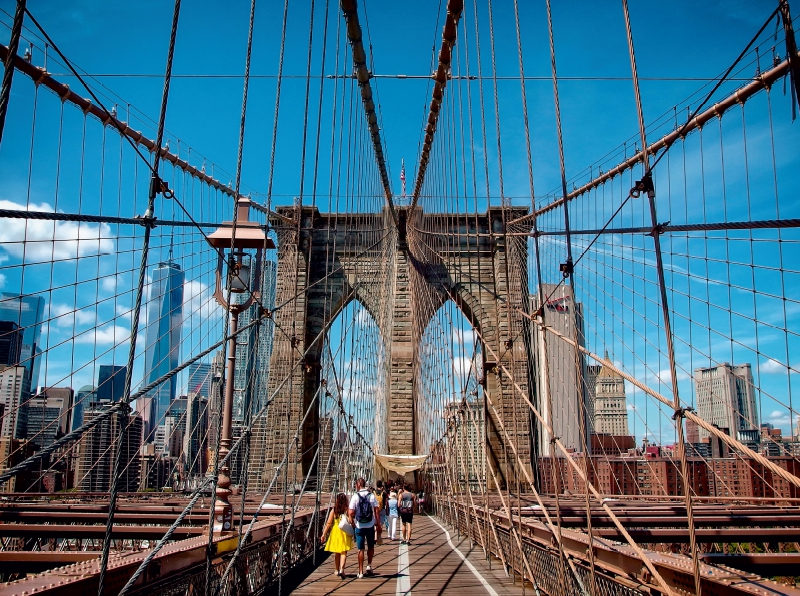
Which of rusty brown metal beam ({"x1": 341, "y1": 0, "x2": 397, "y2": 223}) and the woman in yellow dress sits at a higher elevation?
rusty brown metal beam ({"x1": 341, "y1": 0, "x2": 397, "y2": 223})

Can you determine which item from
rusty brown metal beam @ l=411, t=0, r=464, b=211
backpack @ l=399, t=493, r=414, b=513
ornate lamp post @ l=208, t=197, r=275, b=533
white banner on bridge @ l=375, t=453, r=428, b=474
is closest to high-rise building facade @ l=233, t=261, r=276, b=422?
ornate lamp post @ l=208, t=197, r=275, b=533

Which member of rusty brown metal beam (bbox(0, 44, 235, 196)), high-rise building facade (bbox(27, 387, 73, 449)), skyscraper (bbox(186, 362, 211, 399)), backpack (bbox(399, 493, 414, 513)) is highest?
rusty brown metal beam (bbox(0, 44, 235, 196))

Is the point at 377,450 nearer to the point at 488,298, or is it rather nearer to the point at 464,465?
the point at 488,298

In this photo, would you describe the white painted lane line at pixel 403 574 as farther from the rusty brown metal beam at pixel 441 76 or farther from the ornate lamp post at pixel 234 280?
the rusty brown metal beam at pixel 441 76

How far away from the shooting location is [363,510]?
19.1ft

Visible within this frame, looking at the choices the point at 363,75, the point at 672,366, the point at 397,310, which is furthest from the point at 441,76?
the point at 397,310

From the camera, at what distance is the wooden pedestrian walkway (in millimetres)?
4766

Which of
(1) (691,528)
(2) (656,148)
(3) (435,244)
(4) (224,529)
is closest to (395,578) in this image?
(4) (224,529)

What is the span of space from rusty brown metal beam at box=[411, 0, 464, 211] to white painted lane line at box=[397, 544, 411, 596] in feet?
20.6

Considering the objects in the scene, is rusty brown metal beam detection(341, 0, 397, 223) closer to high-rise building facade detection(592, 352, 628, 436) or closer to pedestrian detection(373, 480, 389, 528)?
pedestrian detection(373, 480, 389, 528)

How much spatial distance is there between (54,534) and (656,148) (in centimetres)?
1008

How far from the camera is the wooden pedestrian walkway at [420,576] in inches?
188

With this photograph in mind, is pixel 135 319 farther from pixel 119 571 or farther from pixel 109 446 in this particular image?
pixel 109 446

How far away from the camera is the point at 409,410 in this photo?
1933cm
